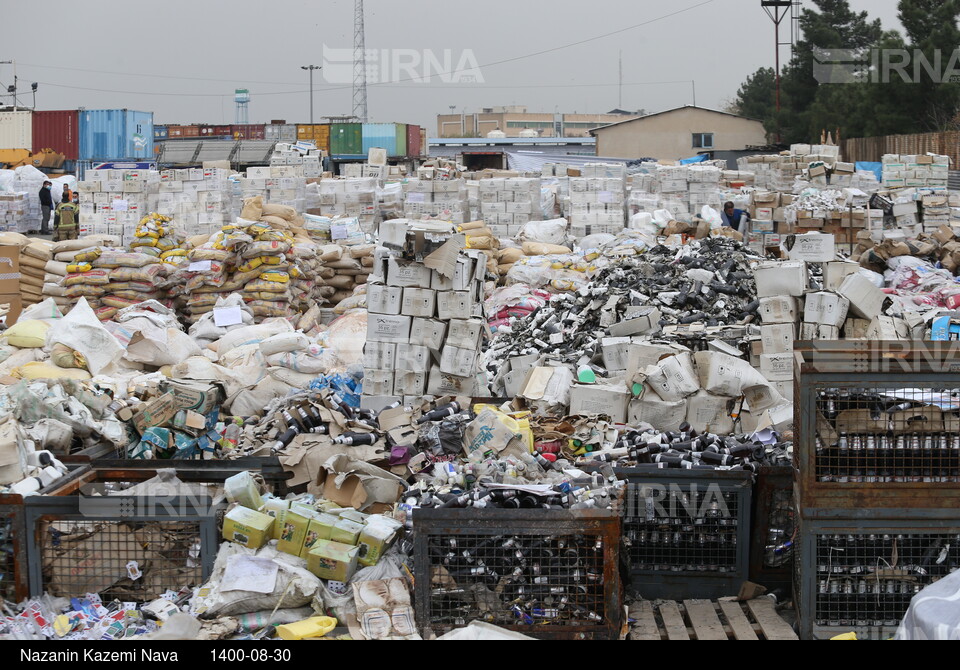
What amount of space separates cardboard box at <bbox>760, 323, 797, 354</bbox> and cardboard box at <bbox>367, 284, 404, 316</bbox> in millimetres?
3206

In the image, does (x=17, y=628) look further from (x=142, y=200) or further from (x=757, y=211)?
(x=757, y=211)

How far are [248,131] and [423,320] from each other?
147ft

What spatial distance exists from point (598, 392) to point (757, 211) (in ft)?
36.1

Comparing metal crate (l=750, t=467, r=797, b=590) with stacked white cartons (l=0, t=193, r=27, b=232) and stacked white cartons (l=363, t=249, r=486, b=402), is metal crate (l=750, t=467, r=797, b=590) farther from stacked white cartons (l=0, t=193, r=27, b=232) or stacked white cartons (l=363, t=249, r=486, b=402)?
stacked white cartons (l=0, t=193, r=27, b=232)

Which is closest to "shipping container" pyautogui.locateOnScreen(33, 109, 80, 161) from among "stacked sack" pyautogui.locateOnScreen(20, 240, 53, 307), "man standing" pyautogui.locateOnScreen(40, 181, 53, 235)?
"man standing" pyautogui.locateOnScreen(40, 181, 53, 235)

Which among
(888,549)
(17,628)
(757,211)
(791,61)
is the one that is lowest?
(17,628)

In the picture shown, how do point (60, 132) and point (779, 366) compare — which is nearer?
point (779, 366)

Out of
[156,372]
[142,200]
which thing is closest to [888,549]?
[156,372]

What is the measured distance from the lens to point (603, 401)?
7.36m

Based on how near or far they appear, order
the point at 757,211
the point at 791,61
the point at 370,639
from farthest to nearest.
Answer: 1. the point at 791,61
2. the point at 757,211
3. the point at 370,639

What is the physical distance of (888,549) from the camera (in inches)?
188

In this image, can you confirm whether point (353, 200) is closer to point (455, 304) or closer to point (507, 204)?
point (507, 204)

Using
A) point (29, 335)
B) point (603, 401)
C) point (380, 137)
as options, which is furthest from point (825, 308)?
point (380, 137)

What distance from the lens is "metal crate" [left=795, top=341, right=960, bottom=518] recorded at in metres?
4.63
